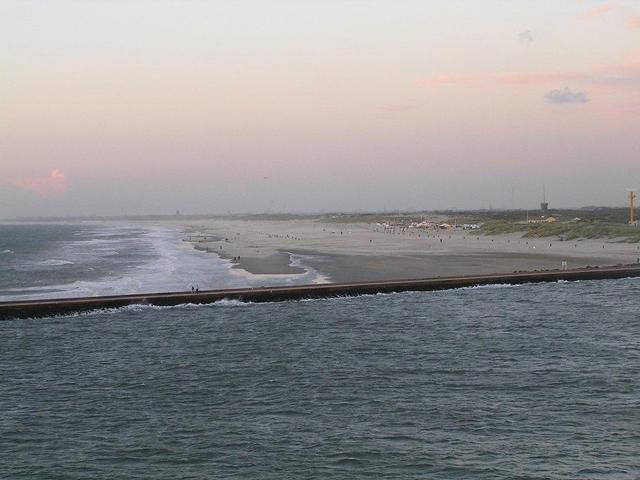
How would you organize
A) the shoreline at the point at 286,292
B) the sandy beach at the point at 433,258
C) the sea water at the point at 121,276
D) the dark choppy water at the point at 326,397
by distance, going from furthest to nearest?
the sandy beach at the point at 433,258 → the sea water at the point at 121,276 → the shoreline at the point at 286,292 → the dark choppy water at the point at 326,397

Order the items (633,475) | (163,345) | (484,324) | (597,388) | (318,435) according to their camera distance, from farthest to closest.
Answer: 1. (484,324)
2. (163,345)
3. (597,388)
4. (318,435)
5. (633,475)

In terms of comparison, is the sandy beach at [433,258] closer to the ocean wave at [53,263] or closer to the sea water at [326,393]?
the sea water at [326,393]

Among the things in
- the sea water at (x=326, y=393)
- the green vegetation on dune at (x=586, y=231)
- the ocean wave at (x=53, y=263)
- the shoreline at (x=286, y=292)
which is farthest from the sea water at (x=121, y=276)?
the green vegetation on dune at (x=586, y=231)

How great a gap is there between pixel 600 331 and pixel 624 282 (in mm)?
23142

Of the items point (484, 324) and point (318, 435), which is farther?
point (484, 324)

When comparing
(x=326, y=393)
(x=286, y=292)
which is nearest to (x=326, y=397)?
(x=326, y=393)

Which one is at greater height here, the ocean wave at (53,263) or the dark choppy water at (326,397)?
the ocean wave at (53,263)

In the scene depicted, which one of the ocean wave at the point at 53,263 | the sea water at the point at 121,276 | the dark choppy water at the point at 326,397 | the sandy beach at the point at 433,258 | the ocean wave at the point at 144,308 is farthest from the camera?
the ocean wave at the point at 53,263

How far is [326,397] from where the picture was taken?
75.7 ft

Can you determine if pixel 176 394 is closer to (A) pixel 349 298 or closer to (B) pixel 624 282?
(A) pixel 349 298

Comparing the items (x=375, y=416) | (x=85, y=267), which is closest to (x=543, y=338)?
(x=375, y=416)

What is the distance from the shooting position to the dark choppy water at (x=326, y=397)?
17.7 meters

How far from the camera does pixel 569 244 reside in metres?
93.0

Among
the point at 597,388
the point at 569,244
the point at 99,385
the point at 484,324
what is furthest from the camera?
the point at 569,244
